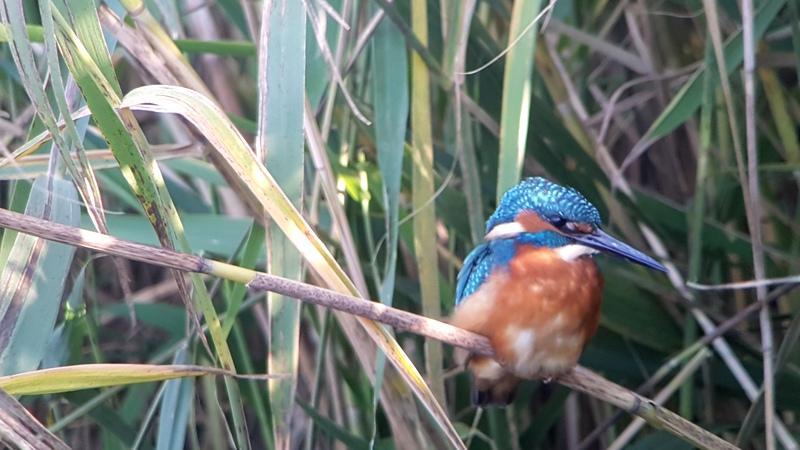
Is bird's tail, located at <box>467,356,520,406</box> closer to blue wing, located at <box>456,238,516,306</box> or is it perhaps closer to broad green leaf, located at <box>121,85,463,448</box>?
blue wing, located at <box>456,238,516,306</box>

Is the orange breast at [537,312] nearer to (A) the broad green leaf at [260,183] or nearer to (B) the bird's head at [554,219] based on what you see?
(B) the bird's head at [554,219]

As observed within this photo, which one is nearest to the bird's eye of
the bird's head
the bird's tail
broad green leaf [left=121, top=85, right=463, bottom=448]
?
the bird's head

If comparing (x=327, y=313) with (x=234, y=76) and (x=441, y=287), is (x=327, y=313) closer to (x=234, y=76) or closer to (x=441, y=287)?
(x=441, y=287)

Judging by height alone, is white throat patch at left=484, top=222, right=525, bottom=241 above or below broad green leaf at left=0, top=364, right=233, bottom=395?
below

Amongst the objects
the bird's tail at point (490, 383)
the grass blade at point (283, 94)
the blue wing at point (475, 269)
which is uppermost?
the grass blade at point (283, 94)

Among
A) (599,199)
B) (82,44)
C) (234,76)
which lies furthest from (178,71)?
(234,76)

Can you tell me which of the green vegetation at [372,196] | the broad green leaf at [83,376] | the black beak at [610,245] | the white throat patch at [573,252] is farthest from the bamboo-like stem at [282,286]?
the white throat patch at [573,252]

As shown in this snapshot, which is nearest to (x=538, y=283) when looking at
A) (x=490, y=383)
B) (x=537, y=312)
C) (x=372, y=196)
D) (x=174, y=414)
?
(x=537, y=312)
